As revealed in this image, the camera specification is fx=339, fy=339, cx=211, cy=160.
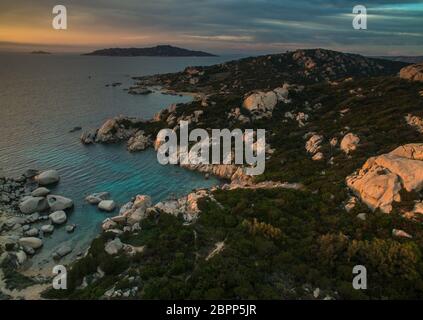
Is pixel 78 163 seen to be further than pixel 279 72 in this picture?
No

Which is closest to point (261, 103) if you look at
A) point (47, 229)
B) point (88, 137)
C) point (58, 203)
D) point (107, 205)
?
point (88, 137)

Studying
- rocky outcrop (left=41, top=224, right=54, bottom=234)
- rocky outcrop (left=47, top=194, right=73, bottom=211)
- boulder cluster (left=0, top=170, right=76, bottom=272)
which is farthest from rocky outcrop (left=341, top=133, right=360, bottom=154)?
rocky outcrop (left=41, top=224, right=54, bottom=234)

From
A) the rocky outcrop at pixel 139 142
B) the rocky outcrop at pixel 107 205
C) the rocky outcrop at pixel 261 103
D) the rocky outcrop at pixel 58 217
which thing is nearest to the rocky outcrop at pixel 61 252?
the rocky outcrop at pixel 58 217

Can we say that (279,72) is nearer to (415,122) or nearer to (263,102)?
(263,102)

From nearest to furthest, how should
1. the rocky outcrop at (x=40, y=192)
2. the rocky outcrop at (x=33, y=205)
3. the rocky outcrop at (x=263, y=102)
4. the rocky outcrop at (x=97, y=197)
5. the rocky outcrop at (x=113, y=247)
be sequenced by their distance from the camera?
the rocky outcrop at (x=113, y=247), the rocky outcrop at (x=33, y=205), the rocky outcrop at (x=97, y=197), the rocky outcrop at (x=40, y=192), the rocky outcrop at (x=263, y=102)

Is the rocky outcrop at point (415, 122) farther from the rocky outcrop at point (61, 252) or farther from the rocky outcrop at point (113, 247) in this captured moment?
the rocky outcrop at point (61, 252)

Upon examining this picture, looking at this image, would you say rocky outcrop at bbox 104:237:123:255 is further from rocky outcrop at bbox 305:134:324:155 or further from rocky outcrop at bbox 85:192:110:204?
rocky outcrop at bbox 305:134:324:155
